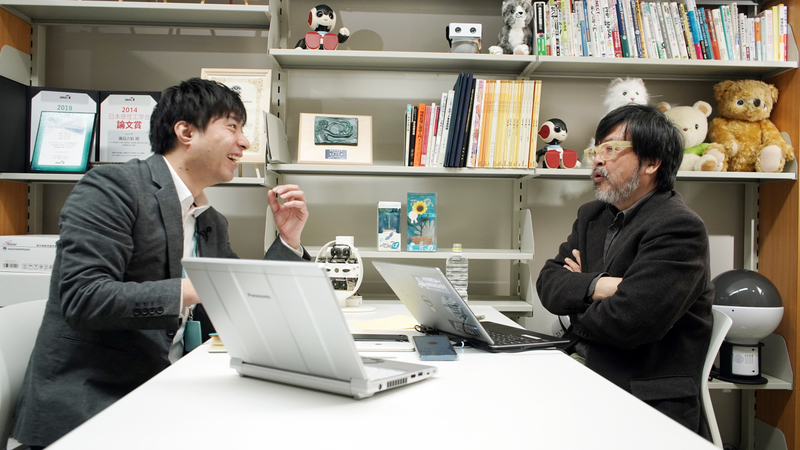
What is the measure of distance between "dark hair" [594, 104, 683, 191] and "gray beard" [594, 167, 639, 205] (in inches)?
2.6

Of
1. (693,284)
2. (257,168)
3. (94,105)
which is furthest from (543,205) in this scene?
(94,105)

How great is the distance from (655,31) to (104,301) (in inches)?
90.1

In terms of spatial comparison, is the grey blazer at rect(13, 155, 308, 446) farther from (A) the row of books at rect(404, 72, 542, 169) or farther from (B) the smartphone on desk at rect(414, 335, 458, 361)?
(A) the row of books at rect(404, 72, 542, 169)

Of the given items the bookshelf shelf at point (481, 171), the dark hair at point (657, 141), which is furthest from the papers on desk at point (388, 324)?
the dark hair at point (657, 141)

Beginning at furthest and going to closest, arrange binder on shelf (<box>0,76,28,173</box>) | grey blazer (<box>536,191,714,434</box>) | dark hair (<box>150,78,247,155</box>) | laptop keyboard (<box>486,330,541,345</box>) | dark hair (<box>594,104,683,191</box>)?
binder on shelf (<box>0,76,28,173</box>) → dark hair (<box>594,104,683,191</box>) → dark hair (<box>150,78,247,155</box>) → grey blazer (<box>536,191,714,434</box>) → laptop keyboard (<box>486,330,541,345</box>)

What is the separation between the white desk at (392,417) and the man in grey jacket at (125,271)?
266 millimetres

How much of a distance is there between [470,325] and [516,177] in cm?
139

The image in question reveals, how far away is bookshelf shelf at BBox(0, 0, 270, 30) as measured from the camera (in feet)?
7.01

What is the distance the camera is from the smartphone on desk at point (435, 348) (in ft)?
3.57

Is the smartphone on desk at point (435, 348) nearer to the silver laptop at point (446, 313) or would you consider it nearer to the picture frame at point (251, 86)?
the silver laptop at point (446, 313)

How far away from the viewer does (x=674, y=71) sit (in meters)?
2.41

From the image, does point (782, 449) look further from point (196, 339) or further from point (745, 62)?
point (196, 339)

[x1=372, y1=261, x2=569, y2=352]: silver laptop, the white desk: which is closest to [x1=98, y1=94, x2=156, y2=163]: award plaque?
[x1=372, y1=261, x2=569, y2=352]: silver laptop

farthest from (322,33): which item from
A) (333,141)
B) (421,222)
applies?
(421,222)
